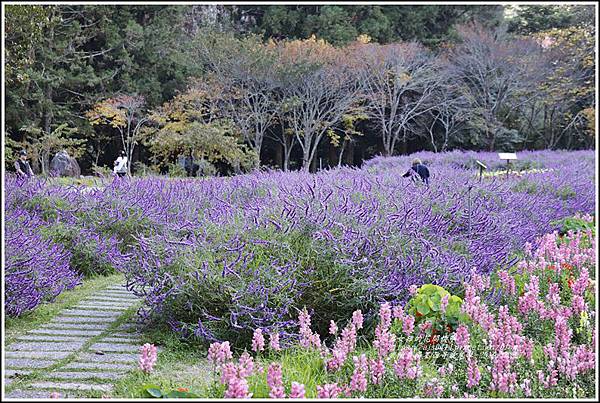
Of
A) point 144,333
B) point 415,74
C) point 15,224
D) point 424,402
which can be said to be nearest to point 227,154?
point 415,74

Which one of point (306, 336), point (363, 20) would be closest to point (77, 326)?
point (306, 336)

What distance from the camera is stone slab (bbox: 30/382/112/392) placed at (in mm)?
2461

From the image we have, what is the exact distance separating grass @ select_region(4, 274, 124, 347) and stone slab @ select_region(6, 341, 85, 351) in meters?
0.07

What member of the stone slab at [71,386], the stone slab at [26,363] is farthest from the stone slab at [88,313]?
the stone slab at [71,386]

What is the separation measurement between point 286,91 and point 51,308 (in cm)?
1843

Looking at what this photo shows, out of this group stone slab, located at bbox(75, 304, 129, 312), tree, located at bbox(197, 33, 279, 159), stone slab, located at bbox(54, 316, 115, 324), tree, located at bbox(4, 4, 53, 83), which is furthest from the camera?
tree, located at bbox(197, 33, 279, 159)

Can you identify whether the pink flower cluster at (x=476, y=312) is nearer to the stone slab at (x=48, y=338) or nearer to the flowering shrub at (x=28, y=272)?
the stone slab at (x=48, y=338)

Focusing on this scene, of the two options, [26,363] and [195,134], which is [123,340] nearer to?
[26,363]

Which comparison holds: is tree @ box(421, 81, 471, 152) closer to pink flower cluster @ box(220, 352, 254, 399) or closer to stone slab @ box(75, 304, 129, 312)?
stone slab @ box(75, 304, 129, 312)

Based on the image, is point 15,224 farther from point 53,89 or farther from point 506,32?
point 506,32

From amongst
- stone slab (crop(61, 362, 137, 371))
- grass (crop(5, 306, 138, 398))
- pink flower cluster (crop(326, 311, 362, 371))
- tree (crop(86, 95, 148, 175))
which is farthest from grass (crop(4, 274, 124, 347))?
tree (crop(86, 95, 148, 175))

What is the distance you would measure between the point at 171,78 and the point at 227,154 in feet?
17.9

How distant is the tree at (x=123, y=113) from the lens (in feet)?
68.0

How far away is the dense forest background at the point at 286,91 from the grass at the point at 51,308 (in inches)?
485
